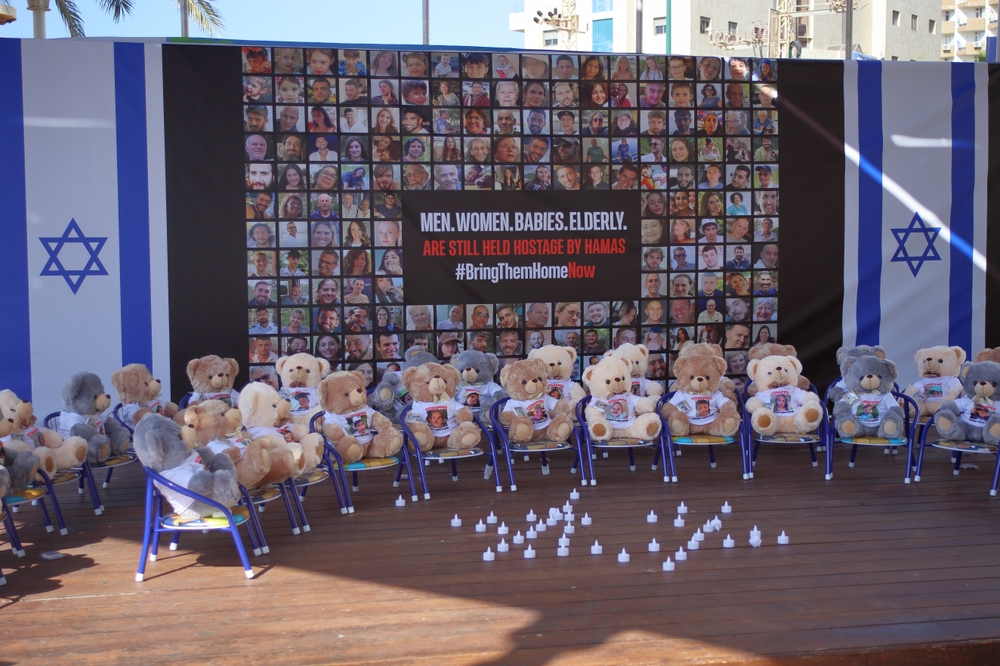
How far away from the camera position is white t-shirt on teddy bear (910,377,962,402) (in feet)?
24.0

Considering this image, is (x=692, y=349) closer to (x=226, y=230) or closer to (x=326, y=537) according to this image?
(x=326, y=537)

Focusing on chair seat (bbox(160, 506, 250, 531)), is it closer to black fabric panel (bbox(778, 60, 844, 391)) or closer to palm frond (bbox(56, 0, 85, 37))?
black fabric panel (bbox(778, 60, 844, 391))

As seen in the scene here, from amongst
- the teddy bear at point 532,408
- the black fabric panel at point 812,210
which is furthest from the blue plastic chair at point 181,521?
the black fabric panel at point 812,210

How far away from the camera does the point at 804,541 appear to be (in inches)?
208

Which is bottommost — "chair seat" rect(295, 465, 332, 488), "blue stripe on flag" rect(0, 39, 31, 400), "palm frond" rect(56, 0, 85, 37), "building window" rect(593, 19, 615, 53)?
"chair seat" rect(295, 465, 332, 488)

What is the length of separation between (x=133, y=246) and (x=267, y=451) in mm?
3396

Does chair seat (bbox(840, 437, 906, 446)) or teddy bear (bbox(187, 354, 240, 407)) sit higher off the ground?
teddy bear (bbox(187, 354, 240, 407))

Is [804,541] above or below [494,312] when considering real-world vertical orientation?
below

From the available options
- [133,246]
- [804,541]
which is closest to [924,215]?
[804,541]

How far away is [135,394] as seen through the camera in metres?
6.83

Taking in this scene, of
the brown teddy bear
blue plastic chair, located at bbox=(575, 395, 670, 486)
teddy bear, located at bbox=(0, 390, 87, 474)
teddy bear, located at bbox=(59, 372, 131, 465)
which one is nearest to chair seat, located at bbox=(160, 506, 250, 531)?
teddy bear, located at bbox=(0, 390, 87, 474)

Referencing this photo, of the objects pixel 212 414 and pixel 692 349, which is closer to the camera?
pixel 212 414

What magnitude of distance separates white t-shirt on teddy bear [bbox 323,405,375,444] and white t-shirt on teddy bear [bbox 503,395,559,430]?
106 centimetres

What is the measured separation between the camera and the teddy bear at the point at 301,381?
689cm
